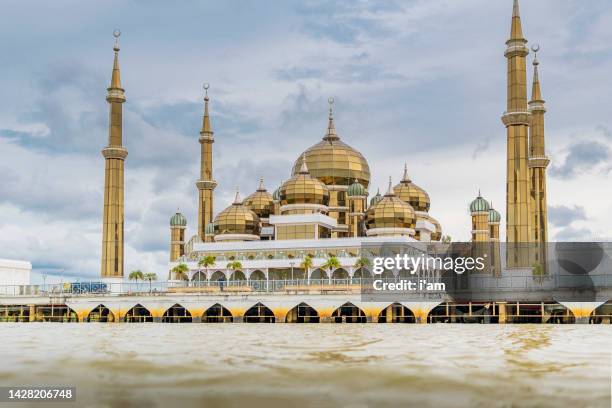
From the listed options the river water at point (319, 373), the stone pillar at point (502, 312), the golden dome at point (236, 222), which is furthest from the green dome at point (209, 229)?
the river water at point (319, 373)

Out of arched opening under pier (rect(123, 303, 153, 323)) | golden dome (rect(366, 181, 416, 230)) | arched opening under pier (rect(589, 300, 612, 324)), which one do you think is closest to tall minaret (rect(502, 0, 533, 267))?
arched opening under pier (rect(589, 300, 612, 324))

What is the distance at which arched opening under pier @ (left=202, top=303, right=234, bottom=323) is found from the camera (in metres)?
57.3

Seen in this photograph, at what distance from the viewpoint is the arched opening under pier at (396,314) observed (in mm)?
54156

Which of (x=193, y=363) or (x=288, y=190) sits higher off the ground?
(x=288, y=190)

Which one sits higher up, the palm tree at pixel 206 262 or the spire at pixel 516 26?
the spire at pixel 516 26

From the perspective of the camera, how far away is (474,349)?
26781 mm

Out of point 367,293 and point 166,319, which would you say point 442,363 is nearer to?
point 367,293

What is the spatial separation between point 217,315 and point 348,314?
945 cm

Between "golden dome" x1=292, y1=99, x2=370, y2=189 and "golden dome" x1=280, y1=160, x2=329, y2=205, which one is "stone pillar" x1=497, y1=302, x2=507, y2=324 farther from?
"golden dome" x1=292, y1=99, x2=370, y2=189

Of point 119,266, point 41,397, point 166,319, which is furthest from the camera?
point 119,266

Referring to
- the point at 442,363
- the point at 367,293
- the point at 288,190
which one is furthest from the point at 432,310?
the point at 442,363

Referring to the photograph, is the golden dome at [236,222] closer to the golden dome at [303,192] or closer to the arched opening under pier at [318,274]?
the golden dome at [303,192]

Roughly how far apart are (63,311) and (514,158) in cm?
3698

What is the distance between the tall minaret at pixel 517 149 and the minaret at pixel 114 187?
32278 mm
